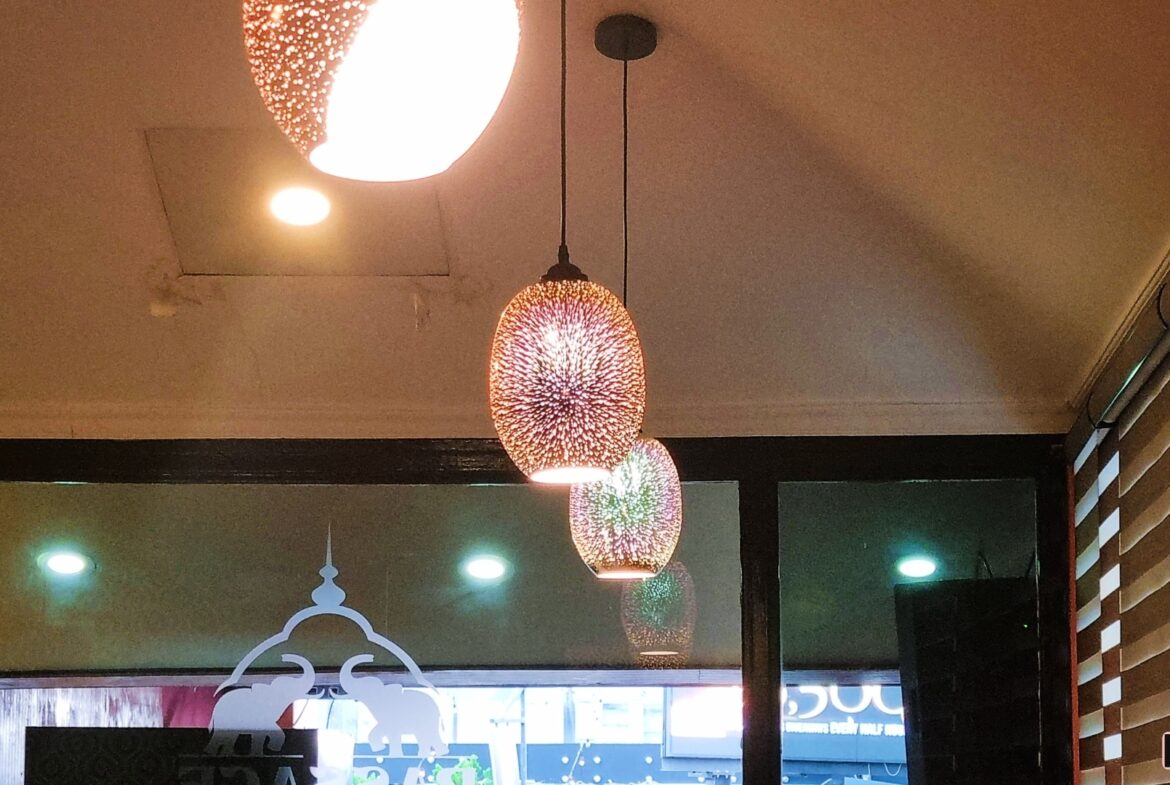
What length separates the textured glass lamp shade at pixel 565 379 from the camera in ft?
6.23

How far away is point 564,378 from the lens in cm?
190

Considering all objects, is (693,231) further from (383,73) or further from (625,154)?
(383,73)

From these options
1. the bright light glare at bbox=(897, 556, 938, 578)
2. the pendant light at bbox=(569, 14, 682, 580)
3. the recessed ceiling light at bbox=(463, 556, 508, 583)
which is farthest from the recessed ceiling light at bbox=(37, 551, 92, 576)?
the bright light glare at bbox=(897, 556, 938, 578)

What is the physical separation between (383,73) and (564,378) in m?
0.86

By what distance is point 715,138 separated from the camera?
2.92 meters

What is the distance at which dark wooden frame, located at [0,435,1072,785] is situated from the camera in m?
3.40

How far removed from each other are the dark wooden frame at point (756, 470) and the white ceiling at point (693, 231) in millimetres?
62

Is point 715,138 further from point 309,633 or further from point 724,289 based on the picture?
point 309,633

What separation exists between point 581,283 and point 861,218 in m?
1.34

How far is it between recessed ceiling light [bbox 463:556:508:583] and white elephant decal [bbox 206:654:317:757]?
540 millimetres

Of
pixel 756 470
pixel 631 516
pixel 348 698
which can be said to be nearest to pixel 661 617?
pixel 756 470

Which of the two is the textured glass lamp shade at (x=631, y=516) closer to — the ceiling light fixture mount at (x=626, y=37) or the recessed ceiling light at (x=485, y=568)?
the ceiling light fixture mount at (x=626, y=37)

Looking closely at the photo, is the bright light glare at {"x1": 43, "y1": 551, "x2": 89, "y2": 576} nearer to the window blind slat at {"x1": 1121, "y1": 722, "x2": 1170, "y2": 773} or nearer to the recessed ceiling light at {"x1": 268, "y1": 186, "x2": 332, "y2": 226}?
the recessed ceiling light at {"x1": 268, "y1": 186, "x2": 332, "y2": 226}

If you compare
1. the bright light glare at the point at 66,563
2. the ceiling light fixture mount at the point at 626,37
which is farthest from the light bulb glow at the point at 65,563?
the ceiling light fixture mount at the point at 626,37
